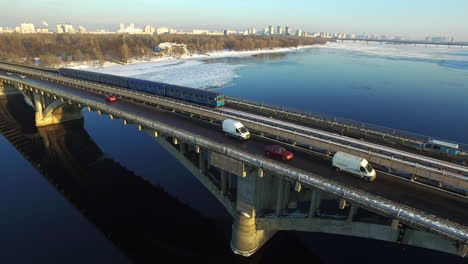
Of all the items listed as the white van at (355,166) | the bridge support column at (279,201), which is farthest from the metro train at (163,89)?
the white van at (355,166)

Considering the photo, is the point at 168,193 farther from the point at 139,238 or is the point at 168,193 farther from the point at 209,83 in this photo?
the point at 209,83

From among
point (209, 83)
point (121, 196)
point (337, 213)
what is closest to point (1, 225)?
point (121, 196)

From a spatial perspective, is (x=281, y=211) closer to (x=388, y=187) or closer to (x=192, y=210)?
(x=388, y=187)

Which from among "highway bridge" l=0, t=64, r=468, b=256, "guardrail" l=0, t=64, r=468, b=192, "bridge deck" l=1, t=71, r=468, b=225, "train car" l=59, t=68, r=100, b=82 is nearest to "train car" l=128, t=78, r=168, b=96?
"guardrail" l=0, t=64, r=468, b=192

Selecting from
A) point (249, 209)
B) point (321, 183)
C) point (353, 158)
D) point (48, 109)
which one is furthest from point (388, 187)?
point (48, 109)

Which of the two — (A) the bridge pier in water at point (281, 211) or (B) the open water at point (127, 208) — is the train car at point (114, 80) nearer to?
(B) the open water at point (127, 208)
